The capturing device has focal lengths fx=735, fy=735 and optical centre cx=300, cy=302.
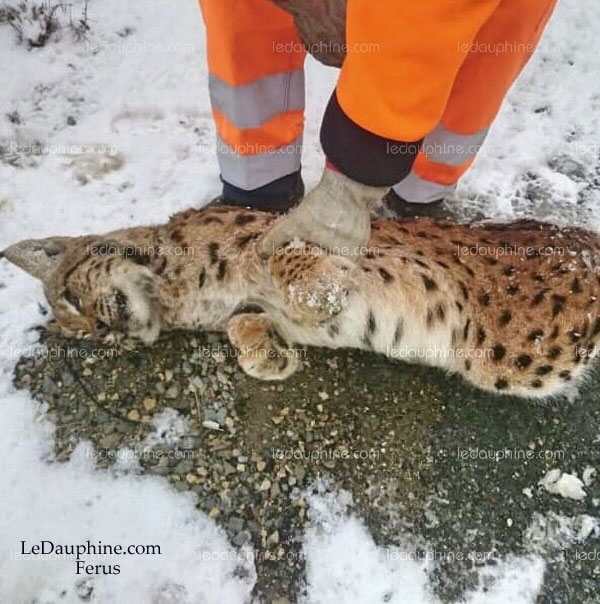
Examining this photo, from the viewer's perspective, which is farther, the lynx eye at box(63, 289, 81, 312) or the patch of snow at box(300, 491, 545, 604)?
the lynx eye at box(63, 289, 81, 312)

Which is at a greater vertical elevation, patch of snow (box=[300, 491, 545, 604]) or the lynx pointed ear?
the lynx pointed ear

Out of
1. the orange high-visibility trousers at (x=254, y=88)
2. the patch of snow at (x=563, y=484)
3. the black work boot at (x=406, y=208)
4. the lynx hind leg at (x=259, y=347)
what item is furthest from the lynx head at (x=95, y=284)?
the patch of snow at (x=563, y=484)

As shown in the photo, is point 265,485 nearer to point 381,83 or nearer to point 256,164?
point 256,164

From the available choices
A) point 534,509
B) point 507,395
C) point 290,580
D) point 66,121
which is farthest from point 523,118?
point 290,580

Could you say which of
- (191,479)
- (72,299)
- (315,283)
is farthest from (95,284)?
(315,283)

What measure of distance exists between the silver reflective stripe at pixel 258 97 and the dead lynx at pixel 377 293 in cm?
46

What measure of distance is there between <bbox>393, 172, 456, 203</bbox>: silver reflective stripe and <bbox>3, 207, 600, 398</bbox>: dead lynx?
0.61 meters

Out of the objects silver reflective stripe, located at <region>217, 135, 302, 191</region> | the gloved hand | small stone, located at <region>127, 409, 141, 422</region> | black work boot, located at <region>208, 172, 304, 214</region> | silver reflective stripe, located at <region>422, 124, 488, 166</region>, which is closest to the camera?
the gloved hand

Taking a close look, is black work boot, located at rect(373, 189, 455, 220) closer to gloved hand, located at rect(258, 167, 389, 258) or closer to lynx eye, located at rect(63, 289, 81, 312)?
gloved hand, located at rect(258, 167, 389, 258)

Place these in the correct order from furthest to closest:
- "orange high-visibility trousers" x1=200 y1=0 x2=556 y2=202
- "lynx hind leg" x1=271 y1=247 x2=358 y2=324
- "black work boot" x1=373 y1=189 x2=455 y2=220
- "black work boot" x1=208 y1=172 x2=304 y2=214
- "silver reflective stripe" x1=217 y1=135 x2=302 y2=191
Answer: "black work boot" x1=373 y1=189 x2=455 y2=220
"black work boot" x1=208 y1=172 x2=304 y2=214
"silver reflective stripe" x1=217 y1=135 x2=302 y2=191
"lynx hind leg" x1=271 y1=247 x2=358 y2=324
"orange high-visibility trousers" x1=200 y1=0 x2=556 y2=202

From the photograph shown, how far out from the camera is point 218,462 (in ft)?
10.6

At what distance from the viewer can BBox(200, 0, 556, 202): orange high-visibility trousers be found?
1.99 meters

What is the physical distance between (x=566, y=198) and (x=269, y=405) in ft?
7.33

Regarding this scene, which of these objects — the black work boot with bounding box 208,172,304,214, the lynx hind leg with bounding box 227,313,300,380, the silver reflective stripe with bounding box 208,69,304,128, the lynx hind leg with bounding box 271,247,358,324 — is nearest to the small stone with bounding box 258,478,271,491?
the lynx hind leg with bounding box 227,313,300,380
